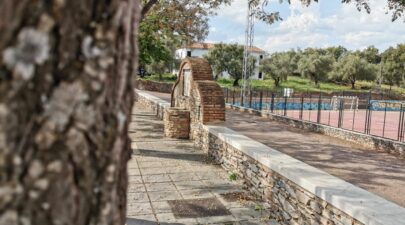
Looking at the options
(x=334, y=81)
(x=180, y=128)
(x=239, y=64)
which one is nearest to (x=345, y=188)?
(x=180, y=128)

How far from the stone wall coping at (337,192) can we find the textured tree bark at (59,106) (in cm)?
303

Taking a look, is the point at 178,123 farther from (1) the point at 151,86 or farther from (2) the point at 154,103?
(1) the point at 151,86

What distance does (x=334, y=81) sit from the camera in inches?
2074

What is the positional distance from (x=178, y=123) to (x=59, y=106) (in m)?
10.2

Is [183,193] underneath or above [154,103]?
underneath

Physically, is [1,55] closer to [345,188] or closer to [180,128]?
[345,188]

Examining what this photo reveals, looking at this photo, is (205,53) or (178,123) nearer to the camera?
(178,123)

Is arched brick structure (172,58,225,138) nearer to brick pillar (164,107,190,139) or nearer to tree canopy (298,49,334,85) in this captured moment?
brick pillar (164,107,190,139)

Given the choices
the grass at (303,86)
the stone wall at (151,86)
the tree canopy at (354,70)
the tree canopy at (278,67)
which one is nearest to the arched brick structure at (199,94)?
the stone wall at (151,86)

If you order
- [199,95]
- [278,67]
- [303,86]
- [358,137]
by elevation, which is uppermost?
[278,67]

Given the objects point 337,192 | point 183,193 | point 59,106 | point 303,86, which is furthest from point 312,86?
point 59,106

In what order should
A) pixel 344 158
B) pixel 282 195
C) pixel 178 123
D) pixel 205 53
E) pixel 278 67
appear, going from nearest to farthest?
pixel 282 195, pixel 344 158, pixel 178 123, pixel 278 67, pixel 205 53

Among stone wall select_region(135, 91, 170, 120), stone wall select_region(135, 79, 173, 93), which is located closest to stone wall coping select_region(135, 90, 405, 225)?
stone wall select_region(135, 91, 170, 120)

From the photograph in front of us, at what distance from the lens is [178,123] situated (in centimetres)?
1108
